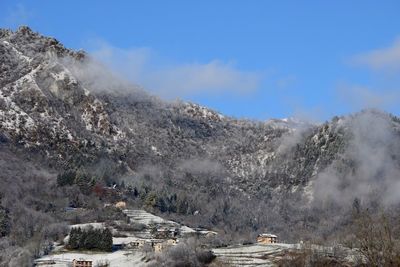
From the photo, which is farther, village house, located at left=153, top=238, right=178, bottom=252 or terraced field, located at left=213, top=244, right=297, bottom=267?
village house, located at left=153, top=238, right=178, bottom=252

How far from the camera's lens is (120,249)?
563ft

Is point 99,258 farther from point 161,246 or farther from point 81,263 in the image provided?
point 161,246

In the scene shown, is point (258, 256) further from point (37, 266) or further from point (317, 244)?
point (37, 266)

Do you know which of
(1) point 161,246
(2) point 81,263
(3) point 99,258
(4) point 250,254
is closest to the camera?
(2) point 81,263

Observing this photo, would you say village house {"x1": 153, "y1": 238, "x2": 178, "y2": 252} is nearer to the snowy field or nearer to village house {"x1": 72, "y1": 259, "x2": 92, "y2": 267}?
the snowy field

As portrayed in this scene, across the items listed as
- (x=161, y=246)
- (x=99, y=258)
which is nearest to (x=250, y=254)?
(x=161, y=246)

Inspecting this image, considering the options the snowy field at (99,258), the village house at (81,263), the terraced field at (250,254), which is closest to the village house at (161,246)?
the snowy field at (99,258)

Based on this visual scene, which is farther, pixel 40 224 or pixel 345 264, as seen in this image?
pixel 40 224

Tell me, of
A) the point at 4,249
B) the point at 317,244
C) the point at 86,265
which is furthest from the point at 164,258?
the point at 4,249

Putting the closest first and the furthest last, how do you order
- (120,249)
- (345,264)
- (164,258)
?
(345,264) → (164,258) → (120,249)

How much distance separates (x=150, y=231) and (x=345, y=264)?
8214cm

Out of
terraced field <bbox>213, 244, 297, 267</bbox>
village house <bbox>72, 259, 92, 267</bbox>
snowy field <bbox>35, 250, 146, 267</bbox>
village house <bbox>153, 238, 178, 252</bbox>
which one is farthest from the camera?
village house <bbox>153, 238, 178, 252</bbox>

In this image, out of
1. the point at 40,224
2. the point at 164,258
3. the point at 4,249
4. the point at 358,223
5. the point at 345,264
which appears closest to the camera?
the point at 358,223

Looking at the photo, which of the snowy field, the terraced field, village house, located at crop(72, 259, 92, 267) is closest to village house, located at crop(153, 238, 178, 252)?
the snowy field
